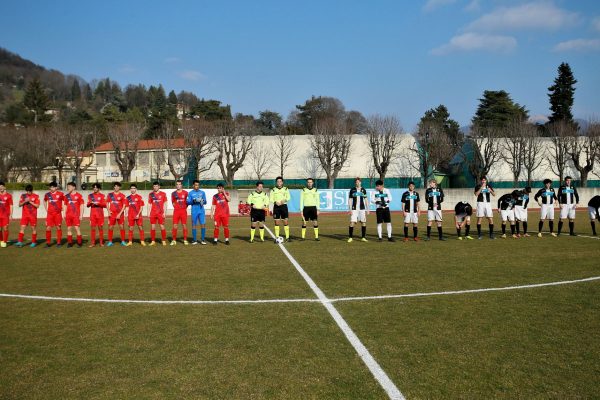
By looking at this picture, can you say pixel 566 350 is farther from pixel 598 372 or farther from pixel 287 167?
pixel 287 167

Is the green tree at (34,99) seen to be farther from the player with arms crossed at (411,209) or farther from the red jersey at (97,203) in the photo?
the player with arms crossed at (411,209)

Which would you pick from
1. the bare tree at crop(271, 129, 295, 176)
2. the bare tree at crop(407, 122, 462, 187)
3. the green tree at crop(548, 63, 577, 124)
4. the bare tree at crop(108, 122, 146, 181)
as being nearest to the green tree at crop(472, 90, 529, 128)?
the green tree at crop(548, 63, 577, 124)

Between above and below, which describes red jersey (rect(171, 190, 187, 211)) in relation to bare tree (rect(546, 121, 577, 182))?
below

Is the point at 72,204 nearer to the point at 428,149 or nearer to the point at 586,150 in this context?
the point at 428,149

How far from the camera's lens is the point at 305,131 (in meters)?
88.1

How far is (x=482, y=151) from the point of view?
59625mm

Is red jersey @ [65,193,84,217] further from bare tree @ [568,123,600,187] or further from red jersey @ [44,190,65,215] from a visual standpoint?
bare tree @ [568,123,600,187]

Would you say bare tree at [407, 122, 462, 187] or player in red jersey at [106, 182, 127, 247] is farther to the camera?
bare tree at [407, 122, 462, 187]

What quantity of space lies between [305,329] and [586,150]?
194ft

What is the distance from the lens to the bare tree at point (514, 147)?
56.8 metres

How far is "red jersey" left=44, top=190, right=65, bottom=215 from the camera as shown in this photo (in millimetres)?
17031

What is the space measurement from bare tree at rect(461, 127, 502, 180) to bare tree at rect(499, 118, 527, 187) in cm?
103

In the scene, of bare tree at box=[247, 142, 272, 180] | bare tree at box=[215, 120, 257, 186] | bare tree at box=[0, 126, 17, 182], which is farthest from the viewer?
bare tree at box=[247, 142, 272, 180]

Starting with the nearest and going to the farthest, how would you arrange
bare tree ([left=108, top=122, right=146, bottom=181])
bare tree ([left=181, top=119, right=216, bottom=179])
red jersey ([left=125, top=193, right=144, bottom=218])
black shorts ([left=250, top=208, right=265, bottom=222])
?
red jersey ([left=125, top=193, right=144, bottom=218]) < black shorts ([left=250, top=208, right=265, bottom=222]) < bare tree ([left=181, top=119, right=216, bottom=179]) < bare tree ([left=108, top=122, right=146, bottom=181])
